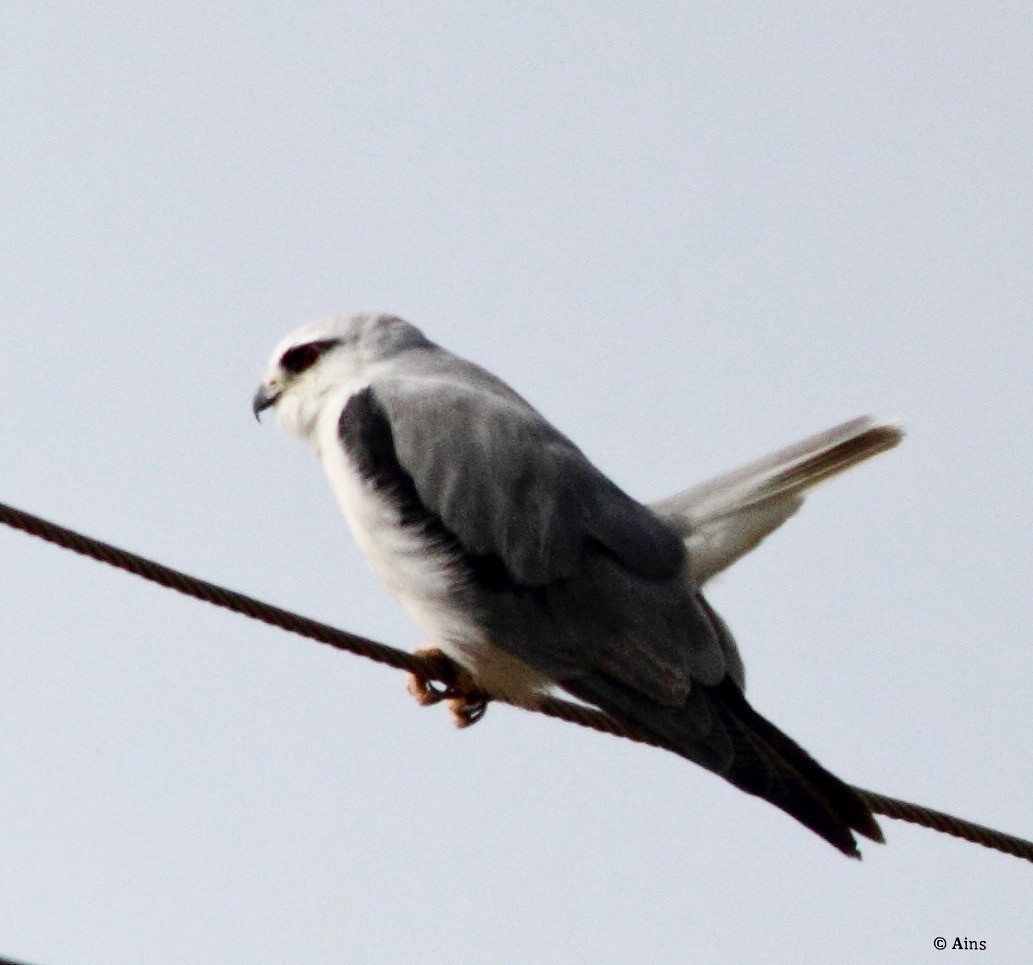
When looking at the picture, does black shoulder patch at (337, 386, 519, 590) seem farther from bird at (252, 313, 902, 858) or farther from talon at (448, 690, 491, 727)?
talon at (448, 690, 491, 727)

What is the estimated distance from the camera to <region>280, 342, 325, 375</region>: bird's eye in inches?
235

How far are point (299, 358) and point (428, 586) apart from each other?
1.28m

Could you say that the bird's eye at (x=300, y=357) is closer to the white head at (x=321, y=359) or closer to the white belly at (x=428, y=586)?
the white head at (x=321, y=359)

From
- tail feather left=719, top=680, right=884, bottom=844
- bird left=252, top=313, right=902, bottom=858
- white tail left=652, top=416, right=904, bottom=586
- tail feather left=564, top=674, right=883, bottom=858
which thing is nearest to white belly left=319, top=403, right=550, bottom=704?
bird left=252, top=313, right=902, bottom=858

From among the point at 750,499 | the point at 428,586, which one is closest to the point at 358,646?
the point at 428,586

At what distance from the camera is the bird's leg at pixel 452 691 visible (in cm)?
518

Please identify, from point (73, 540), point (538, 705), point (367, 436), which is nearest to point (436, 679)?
point (538, 705)

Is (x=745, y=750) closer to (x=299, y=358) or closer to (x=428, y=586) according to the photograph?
(x=428, y=586)

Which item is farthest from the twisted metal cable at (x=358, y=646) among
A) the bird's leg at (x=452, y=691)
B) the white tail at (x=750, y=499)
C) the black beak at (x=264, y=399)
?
the black beak at (x=264, y=399)

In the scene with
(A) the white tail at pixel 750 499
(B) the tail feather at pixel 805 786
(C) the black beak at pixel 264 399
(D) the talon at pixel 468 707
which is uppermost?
(C) the black beak at pixel 264 399

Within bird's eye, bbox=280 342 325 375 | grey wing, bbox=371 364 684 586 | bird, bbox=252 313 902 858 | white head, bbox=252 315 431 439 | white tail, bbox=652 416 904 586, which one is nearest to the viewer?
bird, bbox=252 313 902 858

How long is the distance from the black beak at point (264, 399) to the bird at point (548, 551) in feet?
2.22

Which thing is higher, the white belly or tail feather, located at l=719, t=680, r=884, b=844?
the white belly

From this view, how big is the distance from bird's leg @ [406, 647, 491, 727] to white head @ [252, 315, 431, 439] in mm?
976
